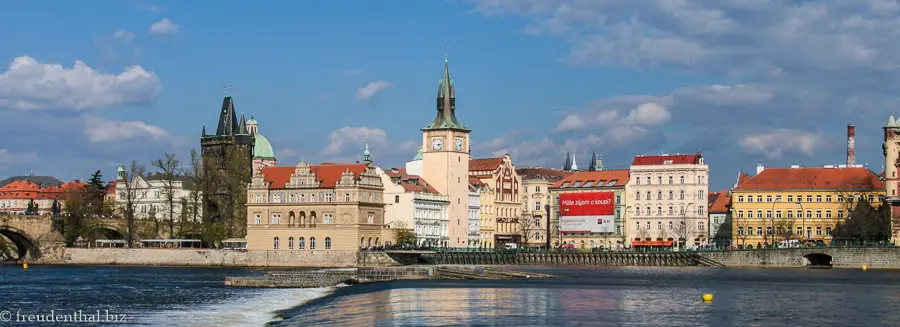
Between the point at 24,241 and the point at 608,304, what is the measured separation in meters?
88.7

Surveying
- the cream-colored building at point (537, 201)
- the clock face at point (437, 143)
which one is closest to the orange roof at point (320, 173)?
the clock face at point (437, 143)

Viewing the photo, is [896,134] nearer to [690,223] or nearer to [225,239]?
[690,223]

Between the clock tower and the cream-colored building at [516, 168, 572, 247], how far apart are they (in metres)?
16.6

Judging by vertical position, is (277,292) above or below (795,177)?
below

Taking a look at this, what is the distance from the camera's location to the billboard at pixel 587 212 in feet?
508

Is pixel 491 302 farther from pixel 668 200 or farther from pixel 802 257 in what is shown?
pixel 668 200

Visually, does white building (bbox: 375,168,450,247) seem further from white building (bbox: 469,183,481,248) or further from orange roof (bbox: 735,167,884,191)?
orange roof (bbox: 735,167,884,191)

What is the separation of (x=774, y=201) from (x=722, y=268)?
31419 millimetres

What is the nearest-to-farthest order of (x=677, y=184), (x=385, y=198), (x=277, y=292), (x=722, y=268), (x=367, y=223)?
(x=277, y=292), (x=722, y=268), (x=367, y=223), (x=385, y=198), (x=677, y=184)

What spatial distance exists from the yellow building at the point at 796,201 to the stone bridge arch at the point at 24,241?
7318 centimetres

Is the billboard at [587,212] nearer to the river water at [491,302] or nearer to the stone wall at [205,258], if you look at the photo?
the stone wall at [205,258]

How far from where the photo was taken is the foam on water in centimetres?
5119

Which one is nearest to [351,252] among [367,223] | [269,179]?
[367,223]

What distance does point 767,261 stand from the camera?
389ft
